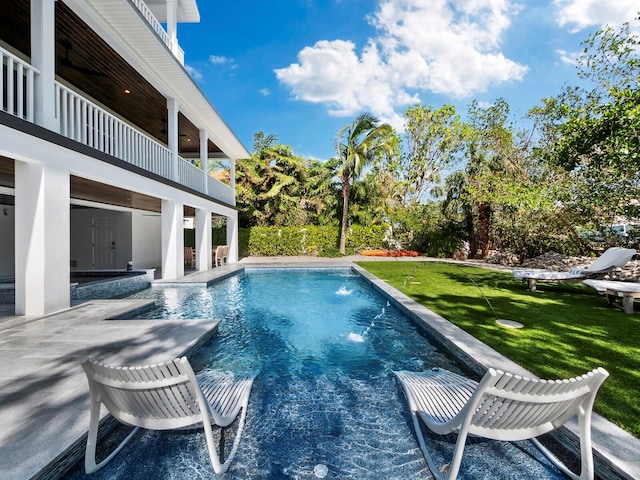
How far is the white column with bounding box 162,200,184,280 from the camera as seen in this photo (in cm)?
1026

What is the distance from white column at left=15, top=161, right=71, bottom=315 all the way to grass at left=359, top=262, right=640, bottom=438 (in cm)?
730

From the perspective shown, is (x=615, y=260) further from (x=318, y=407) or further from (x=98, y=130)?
(x=98, y=130)

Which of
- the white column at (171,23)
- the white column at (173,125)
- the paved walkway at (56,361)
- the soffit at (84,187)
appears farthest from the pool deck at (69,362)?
the white column at (171,23)

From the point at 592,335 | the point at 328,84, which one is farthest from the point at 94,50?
the point at 328,84

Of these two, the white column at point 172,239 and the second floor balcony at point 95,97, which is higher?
the second floor balcony at point 95,97

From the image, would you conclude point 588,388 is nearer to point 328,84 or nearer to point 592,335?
point 592,335

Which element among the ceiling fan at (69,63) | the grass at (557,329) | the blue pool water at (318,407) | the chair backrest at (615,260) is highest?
the ceiling fan at (69,63)

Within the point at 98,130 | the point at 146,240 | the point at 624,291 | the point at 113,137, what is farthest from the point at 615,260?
the point at 146,240

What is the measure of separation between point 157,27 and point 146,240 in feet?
30.6

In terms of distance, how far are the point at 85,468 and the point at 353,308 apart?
20.2ft

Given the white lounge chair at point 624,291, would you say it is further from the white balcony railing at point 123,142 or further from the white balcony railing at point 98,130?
the white balcony railing at point 123,142

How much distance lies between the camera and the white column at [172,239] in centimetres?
1026

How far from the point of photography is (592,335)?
484 cm

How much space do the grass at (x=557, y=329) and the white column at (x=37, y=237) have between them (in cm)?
730
